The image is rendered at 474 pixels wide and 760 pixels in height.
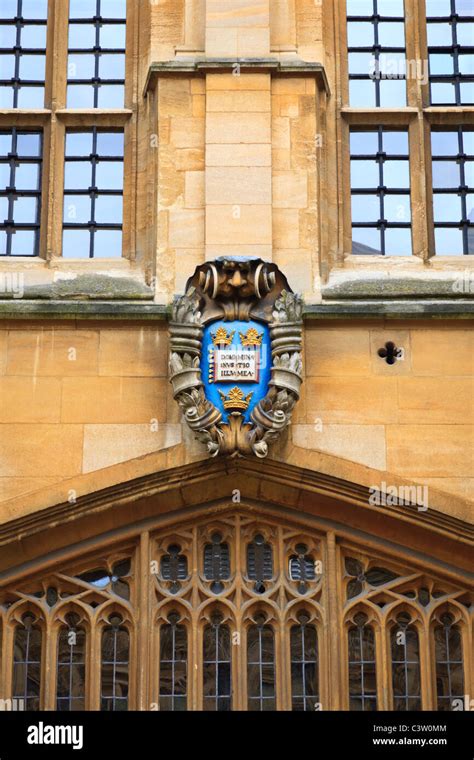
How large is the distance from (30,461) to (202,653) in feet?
6.01

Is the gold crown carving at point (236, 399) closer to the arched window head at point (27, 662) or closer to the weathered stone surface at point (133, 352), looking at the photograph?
the weathered stone surface at point (133, 352)

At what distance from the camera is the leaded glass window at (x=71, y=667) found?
49.5ft

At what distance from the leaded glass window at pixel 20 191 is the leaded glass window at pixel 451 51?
3.21 m

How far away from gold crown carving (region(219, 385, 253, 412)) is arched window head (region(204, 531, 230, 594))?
995 millimetres

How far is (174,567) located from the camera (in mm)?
15375

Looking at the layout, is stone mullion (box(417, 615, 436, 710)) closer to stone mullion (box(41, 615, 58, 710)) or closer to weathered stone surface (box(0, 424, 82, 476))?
stone mullion (box(41, 615, 58, 710))

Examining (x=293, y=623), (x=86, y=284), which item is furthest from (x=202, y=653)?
(x=86, y=284)

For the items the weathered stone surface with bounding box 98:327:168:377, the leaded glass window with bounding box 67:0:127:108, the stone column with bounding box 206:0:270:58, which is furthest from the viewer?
the leaded glass window with bounding box 67:0:127:108

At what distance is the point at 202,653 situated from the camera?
1516 centimetres

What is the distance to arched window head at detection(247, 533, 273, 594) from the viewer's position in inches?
603

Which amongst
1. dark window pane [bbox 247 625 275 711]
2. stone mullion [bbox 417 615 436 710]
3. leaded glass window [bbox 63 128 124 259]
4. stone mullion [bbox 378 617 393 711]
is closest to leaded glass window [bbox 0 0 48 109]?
leaded glass window [bbox 63 128 124 259]
